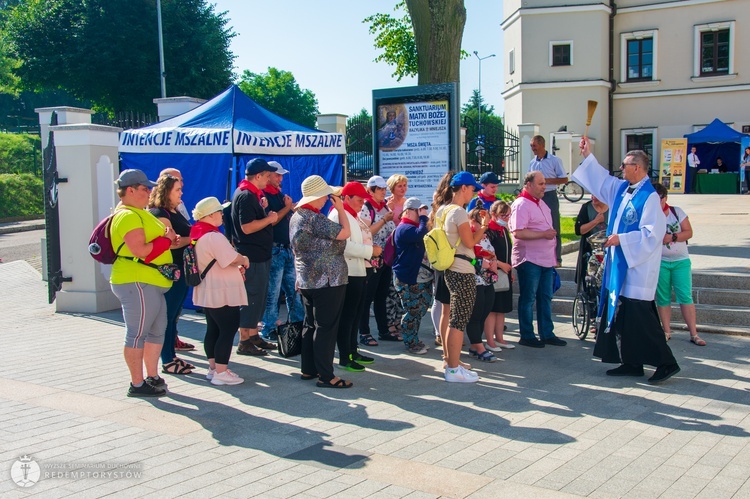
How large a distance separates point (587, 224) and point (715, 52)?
29000 millimetres

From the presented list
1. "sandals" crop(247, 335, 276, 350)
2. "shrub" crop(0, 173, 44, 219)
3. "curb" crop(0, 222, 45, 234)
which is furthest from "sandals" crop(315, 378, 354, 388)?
"shrub" crop(0, 173, 44, 219)

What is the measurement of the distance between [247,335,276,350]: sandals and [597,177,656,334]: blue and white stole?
137 inches

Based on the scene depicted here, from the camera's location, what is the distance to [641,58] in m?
34.8

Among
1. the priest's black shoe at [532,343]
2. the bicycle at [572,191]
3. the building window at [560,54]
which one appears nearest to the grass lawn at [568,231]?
the priest's black shoe at [532,343]

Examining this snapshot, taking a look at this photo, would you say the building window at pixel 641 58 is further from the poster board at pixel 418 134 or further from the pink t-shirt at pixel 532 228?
the pink t-shirt at pixel 532 228

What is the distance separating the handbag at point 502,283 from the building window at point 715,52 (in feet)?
97.6

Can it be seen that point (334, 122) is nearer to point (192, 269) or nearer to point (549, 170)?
point (549, 170)

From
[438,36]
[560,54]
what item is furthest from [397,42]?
[438,36]

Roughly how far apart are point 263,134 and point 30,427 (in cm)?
516

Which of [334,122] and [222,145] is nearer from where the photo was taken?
[222,145]

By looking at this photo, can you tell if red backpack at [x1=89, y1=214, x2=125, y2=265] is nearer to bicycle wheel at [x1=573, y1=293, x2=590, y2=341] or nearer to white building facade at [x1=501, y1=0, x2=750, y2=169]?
bicycle wheel at [x1=573, y1=293, x2=590, y2=341]

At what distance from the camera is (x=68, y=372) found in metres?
7.38

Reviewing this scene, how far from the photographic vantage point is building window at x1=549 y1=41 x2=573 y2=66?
113 ft

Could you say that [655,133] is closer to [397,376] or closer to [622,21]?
[622,21]
